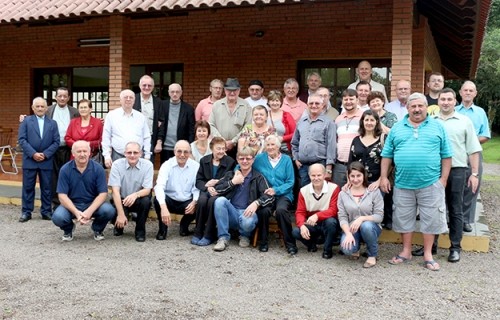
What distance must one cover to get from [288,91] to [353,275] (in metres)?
2.68

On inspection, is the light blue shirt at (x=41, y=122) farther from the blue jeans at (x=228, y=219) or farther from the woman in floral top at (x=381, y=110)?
the woman in floral top at (x=381, y=110)

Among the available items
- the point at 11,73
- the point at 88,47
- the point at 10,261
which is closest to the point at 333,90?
the point at 88,47

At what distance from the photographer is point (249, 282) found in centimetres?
479

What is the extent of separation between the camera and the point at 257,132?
250 inches

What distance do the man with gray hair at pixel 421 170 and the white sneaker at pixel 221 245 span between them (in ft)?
6.08

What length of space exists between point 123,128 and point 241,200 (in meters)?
1.87

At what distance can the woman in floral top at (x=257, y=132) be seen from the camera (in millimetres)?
6195

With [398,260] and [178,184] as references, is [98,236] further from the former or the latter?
[398,260]

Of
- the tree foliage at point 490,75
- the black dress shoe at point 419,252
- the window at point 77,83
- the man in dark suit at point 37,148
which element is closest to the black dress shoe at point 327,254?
the black dress shoe at point 419,252

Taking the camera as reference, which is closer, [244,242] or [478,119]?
[244,242]

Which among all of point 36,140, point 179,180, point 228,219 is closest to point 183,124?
point 179,180

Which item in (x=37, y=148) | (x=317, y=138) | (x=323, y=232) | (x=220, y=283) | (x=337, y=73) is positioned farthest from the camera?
(x=337, y=73)

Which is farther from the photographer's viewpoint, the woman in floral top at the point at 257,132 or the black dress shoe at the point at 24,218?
the black dress shoe at the point at 24,218

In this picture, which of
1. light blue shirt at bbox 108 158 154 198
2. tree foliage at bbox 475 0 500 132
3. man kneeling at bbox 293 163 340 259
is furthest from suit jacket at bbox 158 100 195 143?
tree foliage at bbox 475 0 500 132
